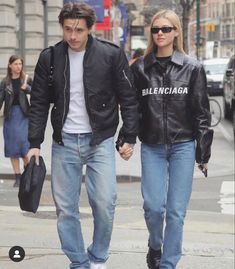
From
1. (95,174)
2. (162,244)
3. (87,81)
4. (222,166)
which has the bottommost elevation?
(222,166)

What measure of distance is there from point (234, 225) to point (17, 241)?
2.77 meters

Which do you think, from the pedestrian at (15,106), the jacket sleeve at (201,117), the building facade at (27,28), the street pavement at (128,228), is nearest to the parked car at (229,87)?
the building facade at (27,28)

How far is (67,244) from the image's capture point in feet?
16.1

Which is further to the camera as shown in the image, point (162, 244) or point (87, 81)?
point (162, 244)

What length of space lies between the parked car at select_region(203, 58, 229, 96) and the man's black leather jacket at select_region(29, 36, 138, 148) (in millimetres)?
29902

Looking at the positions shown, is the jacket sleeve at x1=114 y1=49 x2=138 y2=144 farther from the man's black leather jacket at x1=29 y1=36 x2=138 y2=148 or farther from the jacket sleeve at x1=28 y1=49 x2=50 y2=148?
the jacket sleeve at x1=28 y1=49 x2=50 y2=148

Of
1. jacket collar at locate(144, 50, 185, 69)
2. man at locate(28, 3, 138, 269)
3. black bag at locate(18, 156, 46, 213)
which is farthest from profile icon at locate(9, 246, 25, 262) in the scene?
jacket collar at locate(144, 50, 185, 69)

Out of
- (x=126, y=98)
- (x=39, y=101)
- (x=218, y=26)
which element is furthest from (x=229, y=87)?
(x=218, y=26)

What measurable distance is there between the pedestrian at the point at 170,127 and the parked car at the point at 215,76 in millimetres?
29650

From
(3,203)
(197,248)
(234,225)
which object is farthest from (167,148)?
(3,203)

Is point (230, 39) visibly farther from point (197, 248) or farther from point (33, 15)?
point (197, 248)

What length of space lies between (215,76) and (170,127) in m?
31.9

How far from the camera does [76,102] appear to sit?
480 centimetres

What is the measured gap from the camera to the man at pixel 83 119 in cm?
477
